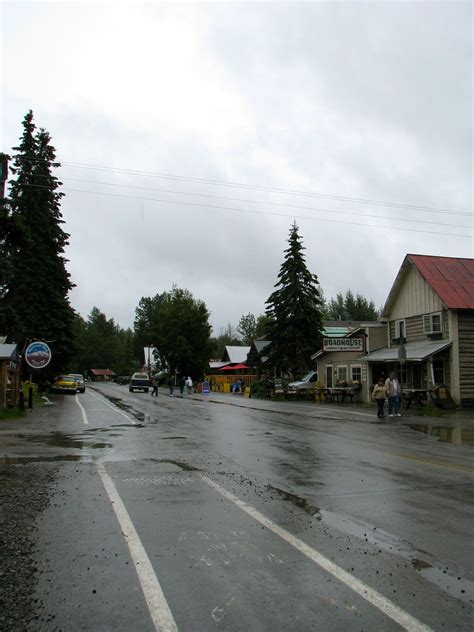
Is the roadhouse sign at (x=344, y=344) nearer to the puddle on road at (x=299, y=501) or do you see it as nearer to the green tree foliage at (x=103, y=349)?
the puddle on road at (x=299, y=501)

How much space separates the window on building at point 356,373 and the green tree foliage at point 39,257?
20127mm

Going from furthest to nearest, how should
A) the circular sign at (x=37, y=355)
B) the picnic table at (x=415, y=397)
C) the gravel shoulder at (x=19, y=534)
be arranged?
1. the picnic table at (x=415, y=397)
2. the circular sign at (x=37, y=355)
3. the gravel shoulder at (x=19, y=534)

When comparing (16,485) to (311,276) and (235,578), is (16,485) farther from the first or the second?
(311,276)

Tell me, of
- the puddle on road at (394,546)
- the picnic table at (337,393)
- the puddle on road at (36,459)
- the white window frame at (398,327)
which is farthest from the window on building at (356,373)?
the puddle on road at (394,546)

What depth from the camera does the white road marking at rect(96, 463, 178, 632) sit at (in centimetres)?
392

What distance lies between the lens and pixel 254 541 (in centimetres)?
A: 575

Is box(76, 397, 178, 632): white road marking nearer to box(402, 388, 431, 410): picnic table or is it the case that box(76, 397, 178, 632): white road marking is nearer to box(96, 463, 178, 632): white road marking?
box(96, 463, 178, 632): white road marking

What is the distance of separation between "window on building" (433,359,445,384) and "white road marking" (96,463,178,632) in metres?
23.8

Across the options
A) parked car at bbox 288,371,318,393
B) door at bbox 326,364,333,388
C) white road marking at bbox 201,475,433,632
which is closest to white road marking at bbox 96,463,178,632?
white road marking at bbox 201,475,433,632

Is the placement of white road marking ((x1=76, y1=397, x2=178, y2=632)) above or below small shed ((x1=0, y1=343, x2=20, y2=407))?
below

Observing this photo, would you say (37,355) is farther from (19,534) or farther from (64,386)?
(64,386)

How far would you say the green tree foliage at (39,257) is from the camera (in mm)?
38688

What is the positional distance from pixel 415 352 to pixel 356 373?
8.24 m

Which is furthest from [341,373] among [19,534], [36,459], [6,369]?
[19,534]
